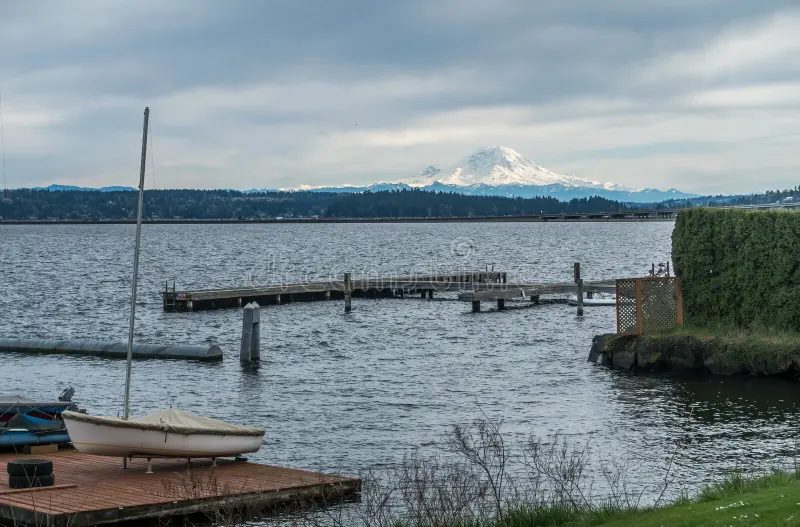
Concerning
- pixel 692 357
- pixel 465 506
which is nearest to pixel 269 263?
pixel 692 357

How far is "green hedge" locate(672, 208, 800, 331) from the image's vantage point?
3112 centimetres

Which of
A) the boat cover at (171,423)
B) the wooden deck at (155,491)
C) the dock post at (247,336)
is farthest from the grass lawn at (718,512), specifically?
the dock post at (247,336)

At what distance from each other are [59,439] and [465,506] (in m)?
9.97

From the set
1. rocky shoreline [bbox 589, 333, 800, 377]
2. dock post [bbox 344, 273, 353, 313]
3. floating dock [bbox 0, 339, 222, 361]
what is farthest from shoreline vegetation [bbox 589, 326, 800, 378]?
dock post [bbox 344, 273, 353, 313]

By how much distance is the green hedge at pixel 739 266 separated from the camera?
3112cm

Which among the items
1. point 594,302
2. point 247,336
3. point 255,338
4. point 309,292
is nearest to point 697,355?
point 255,338

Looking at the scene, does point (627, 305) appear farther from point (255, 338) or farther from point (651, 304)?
point (255, 338)

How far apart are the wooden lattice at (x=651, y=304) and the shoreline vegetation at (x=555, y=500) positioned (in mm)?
11321

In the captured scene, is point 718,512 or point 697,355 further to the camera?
point 697,355

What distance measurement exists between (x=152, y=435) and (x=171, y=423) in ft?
1.48

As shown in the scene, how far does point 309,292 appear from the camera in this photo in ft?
202

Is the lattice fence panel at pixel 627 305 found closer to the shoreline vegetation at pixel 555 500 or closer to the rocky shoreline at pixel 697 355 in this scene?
the rocky shoreline at pixel 697 355

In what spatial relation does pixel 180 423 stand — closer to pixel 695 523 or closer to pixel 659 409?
pixel 695 523

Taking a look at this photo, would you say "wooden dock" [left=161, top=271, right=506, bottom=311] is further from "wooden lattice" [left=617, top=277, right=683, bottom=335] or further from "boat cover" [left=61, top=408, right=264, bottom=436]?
"boat cover" [left=61, top=408, right=264, bottom=436]
